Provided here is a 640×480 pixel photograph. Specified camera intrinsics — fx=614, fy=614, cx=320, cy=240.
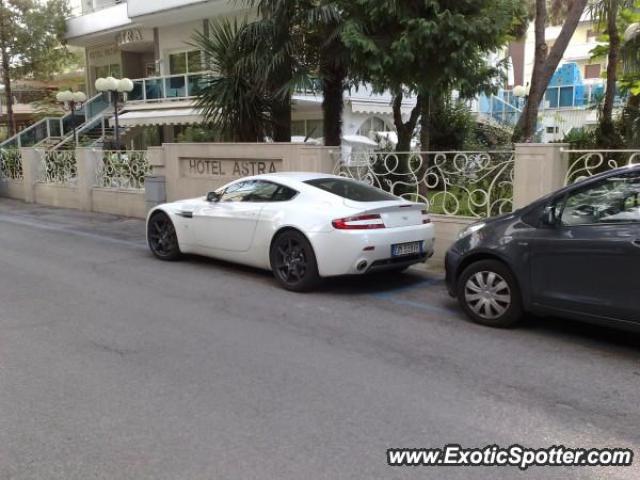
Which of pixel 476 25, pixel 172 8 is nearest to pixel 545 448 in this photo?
pixel 476 25

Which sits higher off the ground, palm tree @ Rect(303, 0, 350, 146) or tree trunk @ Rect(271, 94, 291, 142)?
palm tree @ Rect(303, 0, 350, 146)

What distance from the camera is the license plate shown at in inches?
284

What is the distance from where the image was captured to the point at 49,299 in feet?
23.3

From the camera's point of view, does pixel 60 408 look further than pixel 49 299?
No

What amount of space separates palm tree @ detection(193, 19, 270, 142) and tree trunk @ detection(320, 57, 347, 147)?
50.1 inches

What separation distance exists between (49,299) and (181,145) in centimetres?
656

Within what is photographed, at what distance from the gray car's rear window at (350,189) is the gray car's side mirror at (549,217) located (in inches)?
93.1

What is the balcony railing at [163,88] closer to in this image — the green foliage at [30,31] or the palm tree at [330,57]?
the green foliage at [30,31]

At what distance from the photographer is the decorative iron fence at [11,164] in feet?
67.7

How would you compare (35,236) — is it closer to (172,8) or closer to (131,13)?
(172,8)

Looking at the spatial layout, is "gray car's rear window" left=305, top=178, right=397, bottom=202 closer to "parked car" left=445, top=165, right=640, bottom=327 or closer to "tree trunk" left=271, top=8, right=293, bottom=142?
"parked car" left=445, top=165, right=640, bottom=327

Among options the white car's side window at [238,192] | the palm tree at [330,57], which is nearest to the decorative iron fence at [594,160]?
the white car's side window at [238,192]

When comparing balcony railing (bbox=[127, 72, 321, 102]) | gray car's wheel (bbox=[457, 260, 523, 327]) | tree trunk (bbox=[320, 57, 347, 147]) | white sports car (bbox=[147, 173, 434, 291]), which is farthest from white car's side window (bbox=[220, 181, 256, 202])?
balcony railing (bbox=[127, 72, 321, 102])

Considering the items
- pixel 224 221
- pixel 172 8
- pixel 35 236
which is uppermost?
pixel 172 8
